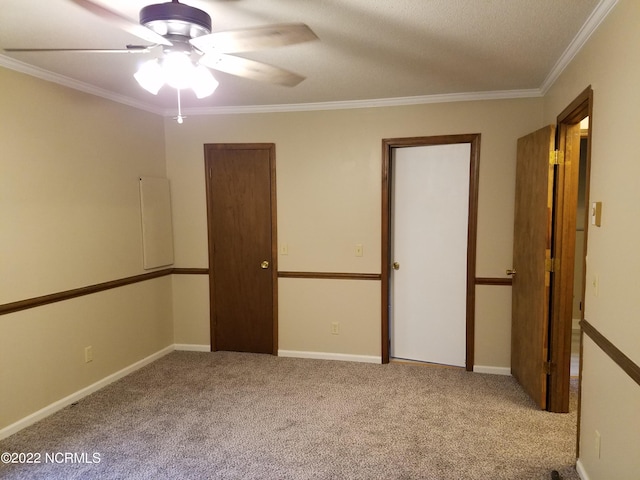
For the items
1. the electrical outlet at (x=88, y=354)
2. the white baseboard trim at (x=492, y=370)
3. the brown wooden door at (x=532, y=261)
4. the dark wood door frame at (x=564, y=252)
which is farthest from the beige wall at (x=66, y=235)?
the dark wood door frame at (x=564, y=252)

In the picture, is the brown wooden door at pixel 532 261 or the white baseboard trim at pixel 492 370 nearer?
the brown wooden door at pixel 532 261

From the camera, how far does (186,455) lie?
7.80ft

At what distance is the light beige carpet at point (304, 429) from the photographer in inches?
88.4

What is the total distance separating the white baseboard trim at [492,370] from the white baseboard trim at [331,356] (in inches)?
33.6

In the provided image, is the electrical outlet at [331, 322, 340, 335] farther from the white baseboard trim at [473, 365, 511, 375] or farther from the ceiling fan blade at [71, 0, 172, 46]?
the ceiling fan blade at [71, 0, 172, 46]

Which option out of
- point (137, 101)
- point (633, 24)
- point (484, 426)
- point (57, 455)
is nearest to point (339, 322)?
point (484, 426)

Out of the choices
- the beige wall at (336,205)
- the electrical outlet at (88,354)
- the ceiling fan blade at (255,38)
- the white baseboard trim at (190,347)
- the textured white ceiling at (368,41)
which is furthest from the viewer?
the white baseboard trim at (190,347)

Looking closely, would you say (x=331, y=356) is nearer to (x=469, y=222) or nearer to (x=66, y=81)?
(x=469, y=222)

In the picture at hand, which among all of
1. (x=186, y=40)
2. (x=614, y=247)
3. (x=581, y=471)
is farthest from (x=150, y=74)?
(x=581, y=471)

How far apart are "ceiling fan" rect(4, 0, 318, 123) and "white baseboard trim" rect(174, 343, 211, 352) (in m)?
2.94

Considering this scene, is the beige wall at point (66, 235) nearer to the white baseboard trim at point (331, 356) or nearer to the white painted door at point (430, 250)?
the white baseboard trim at point (331, 356)

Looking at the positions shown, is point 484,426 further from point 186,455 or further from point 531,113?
point 531,113

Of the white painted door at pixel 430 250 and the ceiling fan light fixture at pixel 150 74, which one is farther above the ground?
the ceiling fan light fixture at pixel 150 74

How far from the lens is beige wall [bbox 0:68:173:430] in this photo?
8.49ft
